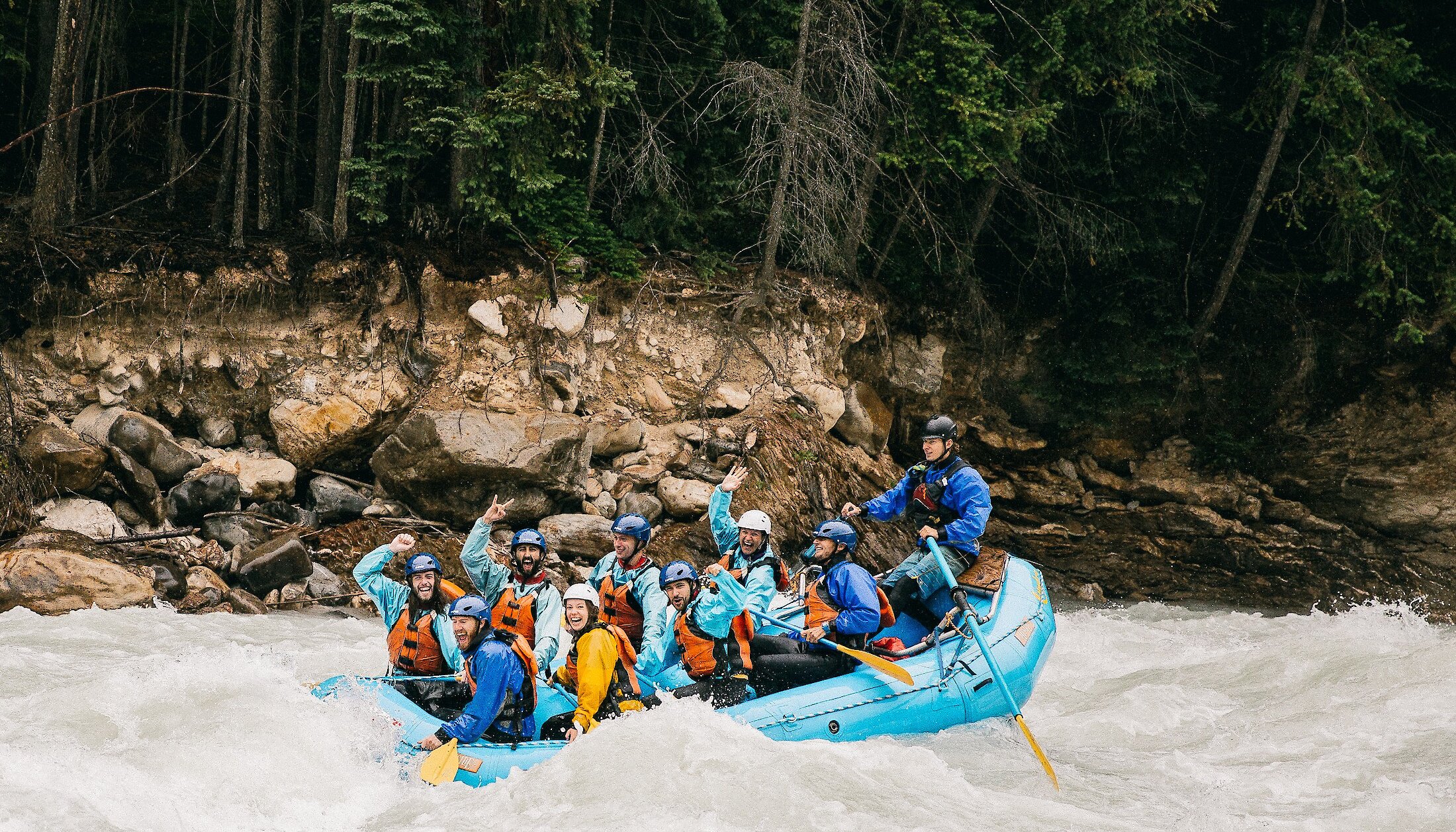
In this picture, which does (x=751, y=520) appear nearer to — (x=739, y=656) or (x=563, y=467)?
(x=739, y=656)

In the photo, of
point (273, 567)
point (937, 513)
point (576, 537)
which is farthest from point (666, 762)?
point (273, 567)

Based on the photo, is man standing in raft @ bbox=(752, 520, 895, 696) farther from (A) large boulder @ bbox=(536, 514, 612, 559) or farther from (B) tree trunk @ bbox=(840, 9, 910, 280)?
(B) tree trunk @ bbox=(840, 9, 910, 280)

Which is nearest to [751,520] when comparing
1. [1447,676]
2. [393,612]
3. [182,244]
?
[393,612]

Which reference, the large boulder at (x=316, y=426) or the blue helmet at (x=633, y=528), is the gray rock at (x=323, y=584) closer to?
the large boulder at (x=316, y=426)

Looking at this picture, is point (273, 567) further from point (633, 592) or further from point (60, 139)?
point (60, 139)

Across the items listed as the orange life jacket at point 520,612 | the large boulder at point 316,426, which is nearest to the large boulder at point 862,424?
the large boulder at point 316,426

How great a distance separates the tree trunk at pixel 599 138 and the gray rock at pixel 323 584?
501 cm

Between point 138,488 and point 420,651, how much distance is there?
200 inches

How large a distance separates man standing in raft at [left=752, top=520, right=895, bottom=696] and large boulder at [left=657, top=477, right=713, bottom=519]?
172 inches

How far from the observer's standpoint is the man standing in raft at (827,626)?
6.74m

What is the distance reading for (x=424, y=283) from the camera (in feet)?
38.3

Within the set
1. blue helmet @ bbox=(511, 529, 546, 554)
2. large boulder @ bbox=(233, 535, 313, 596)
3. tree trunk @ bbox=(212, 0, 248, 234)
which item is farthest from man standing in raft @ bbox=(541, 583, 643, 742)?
tree trunk @ bbox=(212, 0, 248, 234)

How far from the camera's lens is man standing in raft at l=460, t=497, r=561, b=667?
6.69 metres

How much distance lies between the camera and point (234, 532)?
999cm
